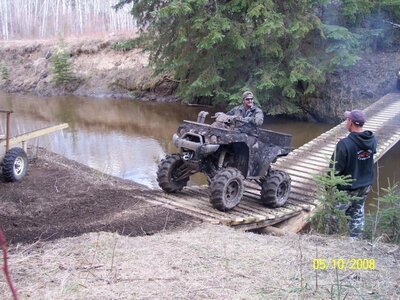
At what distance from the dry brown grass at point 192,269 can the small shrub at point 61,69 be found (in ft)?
76.7

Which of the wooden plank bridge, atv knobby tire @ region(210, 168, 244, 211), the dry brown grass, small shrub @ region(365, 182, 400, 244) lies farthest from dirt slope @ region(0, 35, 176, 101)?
the dry brown grass

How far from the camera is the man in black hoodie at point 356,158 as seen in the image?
5.55 meters

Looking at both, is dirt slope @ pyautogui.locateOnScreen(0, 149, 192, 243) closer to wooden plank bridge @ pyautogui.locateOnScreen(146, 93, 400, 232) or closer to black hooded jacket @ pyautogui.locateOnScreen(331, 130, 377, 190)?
wooden plank bridge @ pyautogui.locateOnScreen(146, 93, 400, 232)

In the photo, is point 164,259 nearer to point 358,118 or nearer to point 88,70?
point 358,118

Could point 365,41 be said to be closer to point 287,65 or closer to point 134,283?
point 287,65

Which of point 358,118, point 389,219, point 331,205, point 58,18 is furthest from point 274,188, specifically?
point 58,18

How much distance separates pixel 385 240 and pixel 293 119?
13.5m

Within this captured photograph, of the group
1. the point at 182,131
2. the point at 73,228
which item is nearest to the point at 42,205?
the point at 73,228

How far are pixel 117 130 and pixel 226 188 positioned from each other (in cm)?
1092

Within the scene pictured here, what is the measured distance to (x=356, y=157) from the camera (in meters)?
5.60

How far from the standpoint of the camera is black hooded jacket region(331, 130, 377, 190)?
555 cm

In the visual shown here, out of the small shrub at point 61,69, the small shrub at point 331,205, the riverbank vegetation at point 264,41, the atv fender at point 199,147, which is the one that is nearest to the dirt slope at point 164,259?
the small shrub at point 331,205

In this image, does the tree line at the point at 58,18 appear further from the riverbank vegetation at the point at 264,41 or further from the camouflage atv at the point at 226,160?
the camouflage atv at the point at 226,160

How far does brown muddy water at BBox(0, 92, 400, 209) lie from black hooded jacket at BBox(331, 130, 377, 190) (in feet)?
16.3
